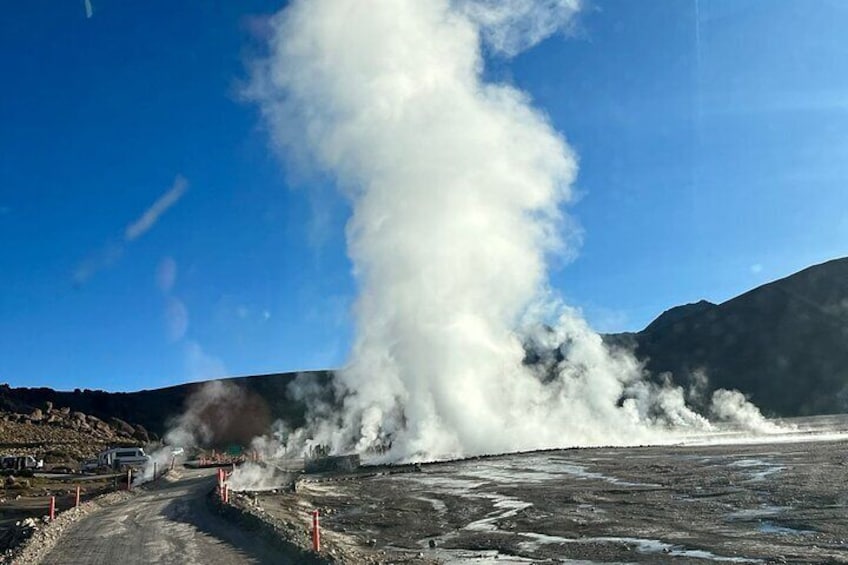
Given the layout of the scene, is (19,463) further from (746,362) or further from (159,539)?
(746,362)

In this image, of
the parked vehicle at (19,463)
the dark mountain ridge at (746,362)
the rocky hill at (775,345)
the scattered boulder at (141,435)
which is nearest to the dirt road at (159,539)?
the parked vehicle at (19,463)

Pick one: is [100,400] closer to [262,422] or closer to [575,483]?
[262,422]

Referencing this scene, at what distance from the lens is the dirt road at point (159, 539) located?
1814 cm

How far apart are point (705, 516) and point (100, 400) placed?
135750 millimetres

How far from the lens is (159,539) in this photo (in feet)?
70.1

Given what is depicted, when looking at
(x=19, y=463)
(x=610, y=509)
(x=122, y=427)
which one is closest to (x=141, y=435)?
(x=122, y=427)

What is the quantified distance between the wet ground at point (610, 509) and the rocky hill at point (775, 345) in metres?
103

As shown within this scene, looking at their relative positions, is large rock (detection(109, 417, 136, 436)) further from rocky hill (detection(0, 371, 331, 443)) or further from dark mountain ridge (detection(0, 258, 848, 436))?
dark mountain ridge (detection(0, 258, 848, 436))

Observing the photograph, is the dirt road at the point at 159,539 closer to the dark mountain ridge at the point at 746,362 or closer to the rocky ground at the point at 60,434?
the rocky ground at the point at 60,434

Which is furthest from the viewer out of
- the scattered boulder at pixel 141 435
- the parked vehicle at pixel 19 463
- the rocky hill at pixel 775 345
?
the rocky hill at pixel 775 345

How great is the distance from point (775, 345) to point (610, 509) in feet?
466

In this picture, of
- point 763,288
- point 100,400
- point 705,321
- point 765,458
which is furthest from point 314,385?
point 765,458

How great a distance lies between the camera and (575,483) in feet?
115

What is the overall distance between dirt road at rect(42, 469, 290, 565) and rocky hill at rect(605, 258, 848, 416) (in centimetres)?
12822
